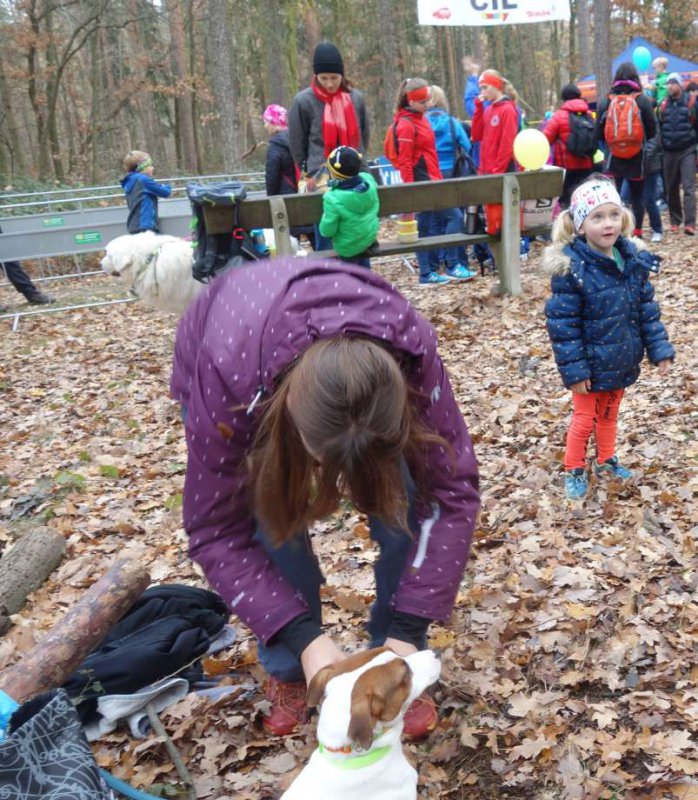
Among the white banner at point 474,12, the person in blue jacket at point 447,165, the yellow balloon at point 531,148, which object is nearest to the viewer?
the yellow balloon at point 531,148

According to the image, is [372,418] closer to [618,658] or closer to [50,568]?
[618,658]

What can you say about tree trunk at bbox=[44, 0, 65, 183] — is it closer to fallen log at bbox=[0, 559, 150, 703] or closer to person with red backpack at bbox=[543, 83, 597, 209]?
person with red backpack at bbox=[543, 83, 597, 209]

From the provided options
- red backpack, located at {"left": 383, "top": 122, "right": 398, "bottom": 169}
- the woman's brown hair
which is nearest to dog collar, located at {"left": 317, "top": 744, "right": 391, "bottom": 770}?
the woman's brown hair

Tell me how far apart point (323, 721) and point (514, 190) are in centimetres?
651

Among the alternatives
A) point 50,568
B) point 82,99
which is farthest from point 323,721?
point 82,99

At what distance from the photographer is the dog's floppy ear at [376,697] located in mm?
1732

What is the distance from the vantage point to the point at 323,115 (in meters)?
7.54

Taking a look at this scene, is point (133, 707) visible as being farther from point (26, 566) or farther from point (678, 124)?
point (678, 124)

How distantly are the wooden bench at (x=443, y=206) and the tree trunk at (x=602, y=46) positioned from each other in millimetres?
7377

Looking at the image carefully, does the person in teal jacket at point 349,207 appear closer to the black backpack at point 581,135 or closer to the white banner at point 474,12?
the black backpack at point 581,135

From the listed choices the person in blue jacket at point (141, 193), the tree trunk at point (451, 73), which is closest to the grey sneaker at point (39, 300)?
the person in blue jacket at point (141, 193)

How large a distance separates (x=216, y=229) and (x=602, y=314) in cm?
387

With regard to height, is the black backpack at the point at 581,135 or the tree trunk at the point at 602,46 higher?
the tree trunk at the point at 602,46

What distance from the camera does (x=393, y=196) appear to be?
702 centimetres
